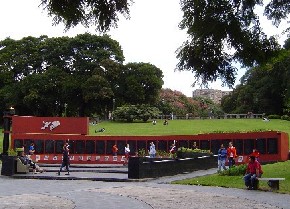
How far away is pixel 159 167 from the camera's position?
77.6ft

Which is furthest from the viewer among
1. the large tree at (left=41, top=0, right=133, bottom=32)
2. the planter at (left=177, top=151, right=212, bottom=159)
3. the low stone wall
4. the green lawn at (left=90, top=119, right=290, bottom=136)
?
the green lawn at (left=90, top=119, right=290, bottom=136)

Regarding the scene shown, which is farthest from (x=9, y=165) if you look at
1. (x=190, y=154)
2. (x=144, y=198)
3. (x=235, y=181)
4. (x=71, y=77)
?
(x=71, y=77)

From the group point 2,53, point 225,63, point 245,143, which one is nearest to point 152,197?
point 225,63

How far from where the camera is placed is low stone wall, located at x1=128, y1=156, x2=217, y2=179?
892 inches

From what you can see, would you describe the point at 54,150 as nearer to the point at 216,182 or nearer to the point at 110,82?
the point at 216,182

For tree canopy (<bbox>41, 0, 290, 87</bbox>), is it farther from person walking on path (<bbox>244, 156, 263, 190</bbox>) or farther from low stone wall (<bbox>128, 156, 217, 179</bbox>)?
low stone wall (<bbox>128, 156, 217, 179</bbox>)

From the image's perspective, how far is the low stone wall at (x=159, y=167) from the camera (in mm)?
22656

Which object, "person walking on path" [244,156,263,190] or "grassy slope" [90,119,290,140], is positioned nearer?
"person walking on path" [244,156,263,190]

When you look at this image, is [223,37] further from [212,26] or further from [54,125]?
[54,125]

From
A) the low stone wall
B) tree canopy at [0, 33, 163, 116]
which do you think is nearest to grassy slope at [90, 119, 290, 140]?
tree canopy at [0, 33, 163, 116]

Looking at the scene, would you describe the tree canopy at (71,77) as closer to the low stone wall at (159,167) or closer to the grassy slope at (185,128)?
the grassy slope at (185,128)

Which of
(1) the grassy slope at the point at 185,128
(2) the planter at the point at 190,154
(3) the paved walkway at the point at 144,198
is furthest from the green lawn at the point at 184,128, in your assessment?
(3) the paved walkway at the point at 144,198

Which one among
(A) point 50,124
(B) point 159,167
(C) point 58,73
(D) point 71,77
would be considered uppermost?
(C) point 58,73

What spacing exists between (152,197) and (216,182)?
16.7 ft
